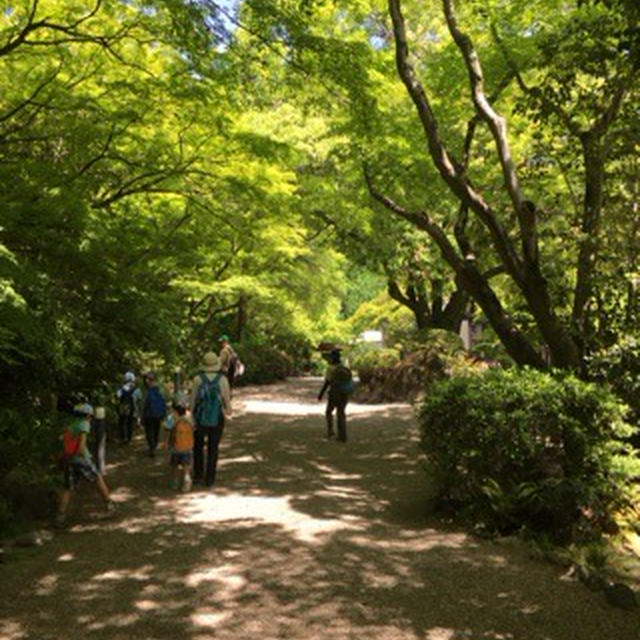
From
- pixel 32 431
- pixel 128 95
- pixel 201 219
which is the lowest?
pixel 32 431

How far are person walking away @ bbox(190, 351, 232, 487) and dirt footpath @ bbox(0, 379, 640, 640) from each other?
0.46 m

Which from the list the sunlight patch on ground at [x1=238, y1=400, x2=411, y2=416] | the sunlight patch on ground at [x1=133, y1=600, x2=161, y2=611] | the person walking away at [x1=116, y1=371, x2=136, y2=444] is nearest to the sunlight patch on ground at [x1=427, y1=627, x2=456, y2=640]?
the sunlight patch on ground at [x1=133, y1=600, x2=161, y2=611]

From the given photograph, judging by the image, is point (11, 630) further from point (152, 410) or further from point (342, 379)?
point (342, 379)

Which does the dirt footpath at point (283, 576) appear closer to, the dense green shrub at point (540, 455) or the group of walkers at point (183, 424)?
the group of walkers at point (183, 424)

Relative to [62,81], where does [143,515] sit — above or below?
below

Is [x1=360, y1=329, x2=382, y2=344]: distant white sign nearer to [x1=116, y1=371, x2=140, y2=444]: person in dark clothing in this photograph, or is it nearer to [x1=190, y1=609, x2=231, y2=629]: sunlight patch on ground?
[x1=116, y1=371, x2=140, y2=444]: person in dark clothing

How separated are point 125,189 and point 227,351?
425cm

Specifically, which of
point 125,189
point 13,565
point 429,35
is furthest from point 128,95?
point 429,35

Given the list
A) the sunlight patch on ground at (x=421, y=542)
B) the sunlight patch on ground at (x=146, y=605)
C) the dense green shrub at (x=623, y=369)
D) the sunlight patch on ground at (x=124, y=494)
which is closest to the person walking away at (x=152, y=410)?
the sunlight patch on ground at (x=124, y=494)

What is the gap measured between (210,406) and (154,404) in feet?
8.66

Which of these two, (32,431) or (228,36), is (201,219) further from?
Result: (32,431)

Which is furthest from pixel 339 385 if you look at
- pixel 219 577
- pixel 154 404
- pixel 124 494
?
pixel 219 577

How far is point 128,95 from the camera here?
935 centimetres

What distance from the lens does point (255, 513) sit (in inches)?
278
